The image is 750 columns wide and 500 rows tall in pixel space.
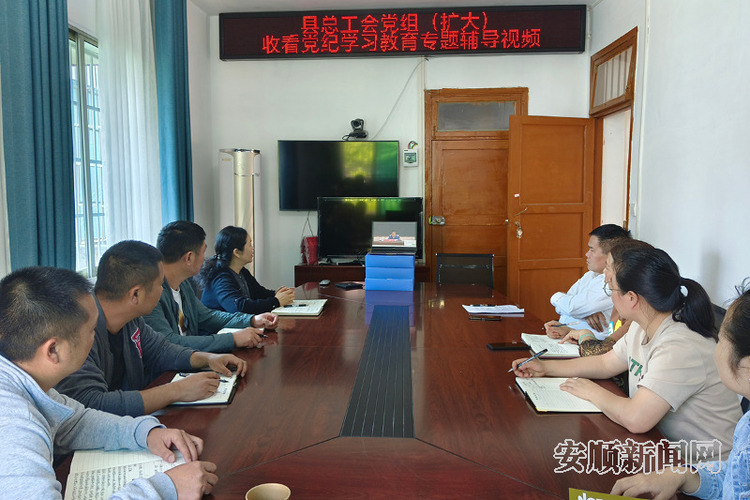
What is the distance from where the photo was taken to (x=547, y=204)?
5039 mm

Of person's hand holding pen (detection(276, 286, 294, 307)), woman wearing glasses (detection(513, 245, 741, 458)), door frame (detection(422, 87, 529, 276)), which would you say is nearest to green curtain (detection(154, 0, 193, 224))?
→ person's hand holding pen (detection(276, 286, 294, 307))

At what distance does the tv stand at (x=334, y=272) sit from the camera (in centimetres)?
505

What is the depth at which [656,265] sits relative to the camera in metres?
1.65

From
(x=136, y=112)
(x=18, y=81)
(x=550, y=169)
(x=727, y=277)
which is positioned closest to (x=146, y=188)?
(x=136, y=112)

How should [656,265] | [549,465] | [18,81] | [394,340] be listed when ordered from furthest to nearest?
[18,81], [394,340], [656,265], [549,465]

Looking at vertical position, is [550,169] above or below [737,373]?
above

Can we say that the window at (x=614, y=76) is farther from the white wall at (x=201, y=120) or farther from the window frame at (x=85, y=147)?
the window frame at (x=85, y=147)

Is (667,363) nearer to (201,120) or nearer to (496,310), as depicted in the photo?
(496,310)

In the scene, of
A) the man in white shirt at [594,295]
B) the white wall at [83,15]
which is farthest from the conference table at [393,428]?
the white wall at [83,15]

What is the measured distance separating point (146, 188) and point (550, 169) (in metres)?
3.42

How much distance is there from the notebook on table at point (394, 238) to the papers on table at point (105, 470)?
254 centimetres

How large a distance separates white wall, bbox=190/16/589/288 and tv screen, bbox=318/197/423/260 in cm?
33

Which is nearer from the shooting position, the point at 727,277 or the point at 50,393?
the point at 50,393

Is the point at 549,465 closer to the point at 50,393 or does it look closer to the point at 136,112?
the point at 50,393
